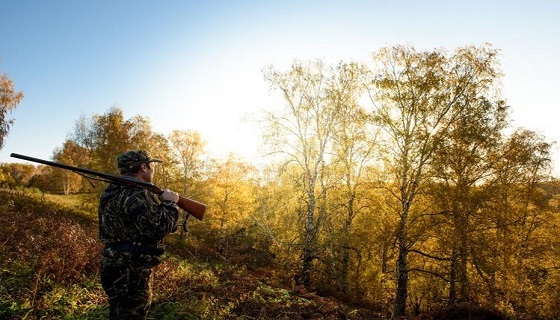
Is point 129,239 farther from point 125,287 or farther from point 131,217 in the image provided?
point 125,287

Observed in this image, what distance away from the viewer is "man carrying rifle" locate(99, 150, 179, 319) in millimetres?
3537

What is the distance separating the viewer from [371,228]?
17.0 metres

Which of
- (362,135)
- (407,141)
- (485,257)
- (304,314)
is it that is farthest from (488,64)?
(304,314)

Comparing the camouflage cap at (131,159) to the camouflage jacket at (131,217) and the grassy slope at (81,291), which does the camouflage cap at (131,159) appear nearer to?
the camouflage jacket at (131,217)

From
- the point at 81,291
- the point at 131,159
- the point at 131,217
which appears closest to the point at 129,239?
the point at 131,217

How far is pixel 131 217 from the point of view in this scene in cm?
354

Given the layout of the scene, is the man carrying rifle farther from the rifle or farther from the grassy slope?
the grassy slope

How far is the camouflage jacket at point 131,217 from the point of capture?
3537mm

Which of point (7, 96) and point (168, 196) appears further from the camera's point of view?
point (7, 96)

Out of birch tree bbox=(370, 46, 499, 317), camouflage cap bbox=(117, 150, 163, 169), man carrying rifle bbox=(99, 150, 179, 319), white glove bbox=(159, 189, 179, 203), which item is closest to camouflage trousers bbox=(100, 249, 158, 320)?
man carrying rifle bbox=(99, 150, 179, 319)

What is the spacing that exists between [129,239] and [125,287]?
0.55 m

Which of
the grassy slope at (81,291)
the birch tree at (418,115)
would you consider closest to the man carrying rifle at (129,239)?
the grassy slope at (81,291)

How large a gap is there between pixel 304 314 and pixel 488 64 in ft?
42.6

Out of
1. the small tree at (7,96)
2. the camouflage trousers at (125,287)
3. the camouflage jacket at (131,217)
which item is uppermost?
the small tree at (7,96)
